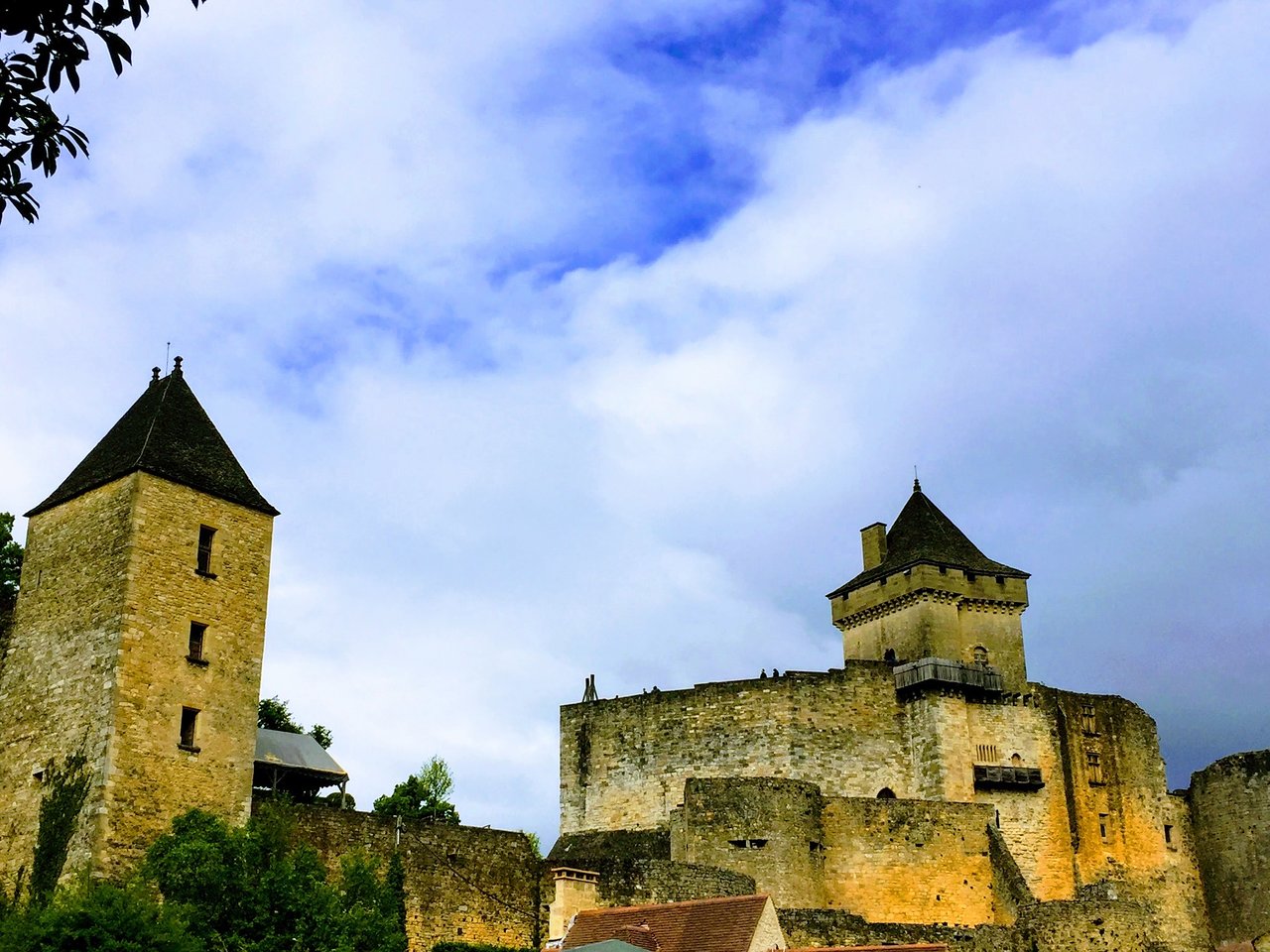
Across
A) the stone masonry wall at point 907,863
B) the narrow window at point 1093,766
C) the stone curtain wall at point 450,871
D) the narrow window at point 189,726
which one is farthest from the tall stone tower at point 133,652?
the narrow window at point 1093,766

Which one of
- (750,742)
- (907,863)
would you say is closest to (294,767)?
(750,742)

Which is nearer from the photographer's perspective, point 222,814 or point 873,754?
point 222,814

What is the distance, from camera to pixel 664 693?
1738 inches

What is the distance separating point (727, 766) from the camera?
42.5m

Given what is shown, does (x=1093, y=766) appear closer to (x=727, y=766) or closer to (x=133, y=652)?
(x=727, y=766)

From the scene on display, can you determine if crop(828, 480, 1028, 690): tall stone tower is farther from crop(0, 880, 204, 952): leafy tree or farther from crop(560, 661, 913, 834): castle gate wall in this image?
crop(0, 880, 204, 952): leafy tree

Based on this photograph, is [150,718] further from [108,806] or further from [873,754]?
[873,754]

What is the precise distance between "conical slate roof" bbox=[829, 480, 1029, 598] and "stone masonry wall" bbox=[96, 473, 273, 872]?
23.4 meters

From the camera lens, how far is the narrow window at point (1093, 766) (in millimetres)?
44500

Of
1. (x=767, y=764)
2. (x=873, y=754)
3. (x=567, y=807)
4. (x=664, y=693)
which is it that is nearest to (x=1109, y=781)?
(x=873, y=754)

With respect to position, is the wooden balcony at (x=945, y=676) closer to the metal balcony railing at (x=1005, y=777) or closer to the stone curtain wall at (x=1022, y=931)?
the metal balcony railing at (x=1005, y=777)

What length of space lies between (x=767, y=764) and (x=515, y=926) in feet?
42.6

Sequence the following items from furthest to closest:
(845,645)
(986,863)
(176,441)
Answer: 1. (845,645)
2. (986,863)
3. (176,441)

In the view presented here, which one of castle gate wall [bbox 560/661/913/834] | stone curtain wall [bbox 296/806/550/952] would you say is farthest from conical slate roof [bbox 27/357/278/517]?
castle gate wall [bbox 560/661/913/834]
